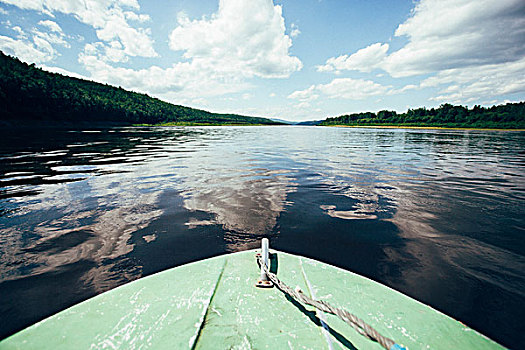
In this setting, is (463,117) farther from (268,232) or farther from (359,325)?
(359,325)

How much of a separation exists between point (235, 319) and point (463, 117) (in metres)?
131

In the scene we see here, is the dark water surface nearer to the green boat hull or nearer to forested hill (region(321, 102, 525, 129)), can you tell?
the green boat hull

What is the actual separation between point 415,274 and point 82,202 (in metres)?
8.19

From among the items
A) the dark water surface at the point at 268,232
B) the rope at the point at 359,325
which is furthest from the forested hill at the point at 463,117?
the rope at the point at 359,325

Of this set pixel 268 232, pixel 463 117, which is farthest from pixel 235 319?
pixel 463 117

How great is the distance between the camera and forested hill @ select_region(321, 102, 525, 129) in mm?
78000

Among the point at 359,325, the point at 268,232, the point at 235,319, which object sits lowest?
the point at 268,232

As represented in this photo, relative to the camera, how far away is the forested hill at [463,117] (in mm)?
78000

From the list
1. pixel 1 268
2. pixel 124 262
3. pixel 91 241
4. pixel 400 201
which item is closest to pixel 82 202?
pixel 91 241

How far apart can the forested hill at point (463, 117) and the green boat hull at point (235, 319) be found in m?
109

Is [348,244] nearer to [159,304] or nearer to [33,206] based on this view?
[159,304]

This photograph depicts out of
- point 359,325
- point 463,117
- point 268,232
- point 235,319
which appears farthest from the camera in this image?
point 463,117

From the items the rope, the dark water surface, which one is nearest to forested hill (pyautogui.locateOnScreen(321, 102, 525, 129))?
the dark water surface

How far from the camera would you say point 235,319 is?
2066 millimetres
